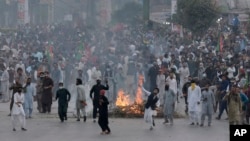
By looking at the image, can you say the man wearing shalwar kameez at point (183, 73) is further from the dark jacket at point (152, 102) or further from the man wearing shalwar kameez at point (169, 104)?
the dark jacket at point (152, 102)

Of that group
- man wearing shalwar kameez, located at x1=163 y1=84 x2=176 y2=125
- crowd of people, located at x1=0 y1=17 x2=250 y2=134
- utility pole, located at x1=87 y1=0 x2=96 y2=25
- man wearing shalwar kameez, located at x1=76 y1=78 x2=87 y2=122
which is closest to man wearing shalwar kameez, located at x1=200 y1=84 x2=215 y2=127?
crowd of people, located at x1=0 y1=17 x2=250 y2=134

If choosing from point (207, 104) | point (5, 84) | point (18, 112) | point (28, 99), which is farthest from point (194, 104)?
point (5, 84)

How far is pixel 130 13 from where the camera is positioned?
6128 centimetres

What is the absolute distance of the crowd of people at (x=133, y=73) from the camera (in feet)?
69.1

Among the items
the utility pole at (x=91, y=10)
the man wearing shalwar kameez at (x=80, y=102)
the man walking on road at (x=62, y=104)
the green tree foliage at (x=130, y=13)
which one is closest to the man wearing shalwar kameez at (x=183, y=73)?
the man wearing shalwar kameez at (x=80, y=102)

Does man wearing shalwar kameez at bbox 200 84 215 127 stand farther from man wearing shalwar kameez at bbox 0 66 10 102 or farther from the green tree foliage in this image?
the green tree foliage

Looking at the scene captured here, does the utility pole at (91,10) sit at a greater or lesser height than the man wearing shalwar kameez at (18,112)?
greater

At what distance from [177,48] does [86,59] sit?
5.84m

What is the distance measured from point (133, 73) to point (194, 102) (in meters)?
8.33

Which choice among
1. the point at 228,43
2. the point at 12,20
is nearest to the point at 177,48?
the point at 228,43

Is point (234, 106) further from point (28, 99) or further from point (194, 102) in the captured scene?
point (28, 99)

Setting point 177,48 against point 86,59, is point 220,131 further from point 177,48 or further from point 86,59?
point 177,48

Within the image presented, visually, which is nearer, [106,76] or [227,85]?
[227,85]

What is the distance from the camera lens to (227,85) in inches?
931
